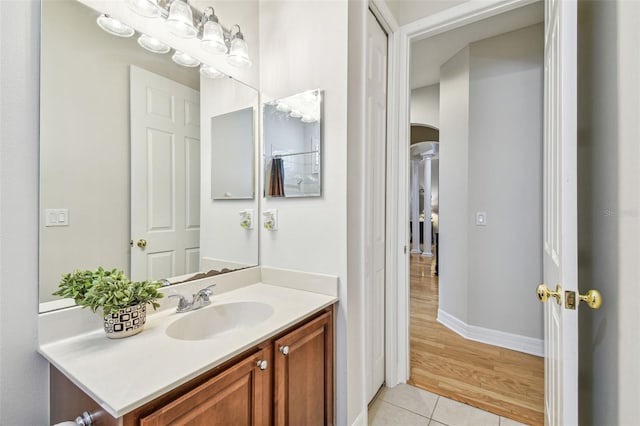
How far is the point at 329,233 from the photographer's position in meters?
1.48

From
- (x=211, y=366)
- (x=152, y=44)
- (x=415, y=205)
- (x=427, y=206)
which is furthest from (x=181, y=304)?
(x=415, y=205)

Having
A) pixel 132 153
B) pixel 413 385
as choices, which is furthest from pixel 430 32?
pixel 413 385

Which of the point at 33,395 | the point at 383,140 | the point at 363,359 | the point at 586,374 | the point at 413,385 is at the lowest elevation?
the point at 413,385

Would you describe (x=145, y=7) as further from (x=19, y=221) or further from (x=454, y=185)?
(x=454, y=185)

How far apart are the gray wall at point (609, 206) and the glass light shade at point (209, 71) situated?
5.20ft

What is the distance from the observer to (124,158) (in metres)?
1.16

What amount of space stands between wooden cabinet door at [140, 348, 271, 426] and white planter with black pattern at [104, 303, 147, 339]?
0.36m

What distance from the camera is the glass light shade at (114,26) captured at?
3.58ft

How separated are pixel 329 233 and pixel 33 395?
3.93ft

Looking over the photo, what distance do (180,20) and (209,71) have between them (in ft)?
0.82

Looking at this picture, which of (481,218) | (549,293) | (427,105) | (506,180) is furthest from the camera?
(427,105)

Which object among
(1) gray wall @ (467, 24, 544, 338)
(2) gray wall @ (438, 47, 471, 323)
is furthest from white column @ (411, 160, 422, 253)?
(1) gray wall @ (467, 24, 544, 338)

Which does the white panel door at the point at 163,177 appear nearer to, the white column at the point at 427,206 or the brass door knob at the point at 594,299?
the brass door knob at the point at 594,299

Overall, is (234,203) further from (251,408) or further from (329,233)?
(251,408)
